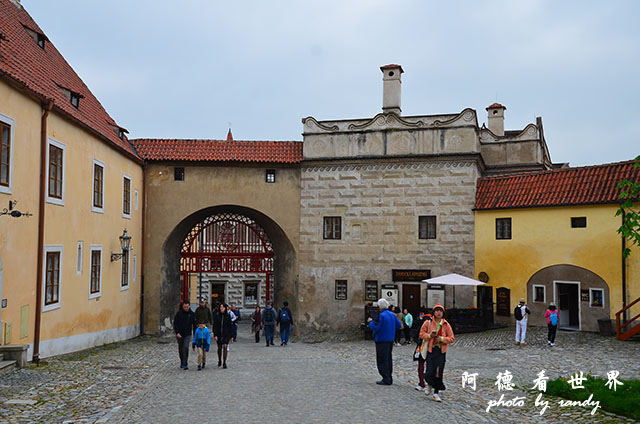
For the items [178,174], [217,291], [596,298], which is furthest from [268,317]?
[217,291]

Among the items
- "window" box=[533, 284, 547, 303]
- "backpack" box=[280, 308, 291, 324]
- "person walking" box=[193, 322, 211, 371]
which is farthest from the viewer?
"window" box=[533, 284, 547, 303]

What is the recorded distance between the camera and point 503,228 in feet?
72.7

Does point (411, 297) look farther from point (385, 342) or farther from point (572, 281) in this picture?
point (385, 342)

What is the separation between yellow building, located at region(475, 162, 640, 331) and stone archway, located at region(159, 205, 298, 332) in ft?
24.5

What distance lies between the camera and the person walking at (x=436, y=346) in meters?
9.40

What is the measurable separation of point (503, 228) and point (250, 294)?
62.7 feet

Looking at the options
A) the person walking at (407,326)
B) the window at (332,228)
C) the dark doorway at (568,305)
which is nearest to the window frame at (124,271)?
the window at (332,228)

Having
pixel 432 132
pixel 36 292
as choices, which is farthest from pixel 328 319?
pixel 36 292

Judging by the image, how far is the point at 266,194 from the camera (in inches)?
947

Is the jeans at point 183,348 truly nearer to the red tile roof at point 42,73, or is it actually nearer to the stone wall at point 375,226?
the red tile roof at point 42,73

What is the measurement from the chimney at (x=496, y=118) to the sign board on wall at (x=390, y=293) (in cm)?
1106

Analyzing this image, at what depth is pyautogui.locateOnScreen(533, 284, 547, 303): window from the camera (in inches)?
824

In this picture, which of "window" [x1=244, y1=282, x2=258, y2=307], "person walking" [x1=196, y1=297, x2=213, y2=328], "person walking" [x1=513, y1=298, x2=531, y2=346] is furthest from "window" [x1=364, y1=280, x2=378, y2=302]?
"window" [x1=244, y1=282, x2=258, y2=307]

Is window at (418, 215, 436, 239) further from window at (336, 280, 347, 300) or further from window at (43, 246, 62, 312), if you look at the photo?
window at (43, 246, 62, 312)
